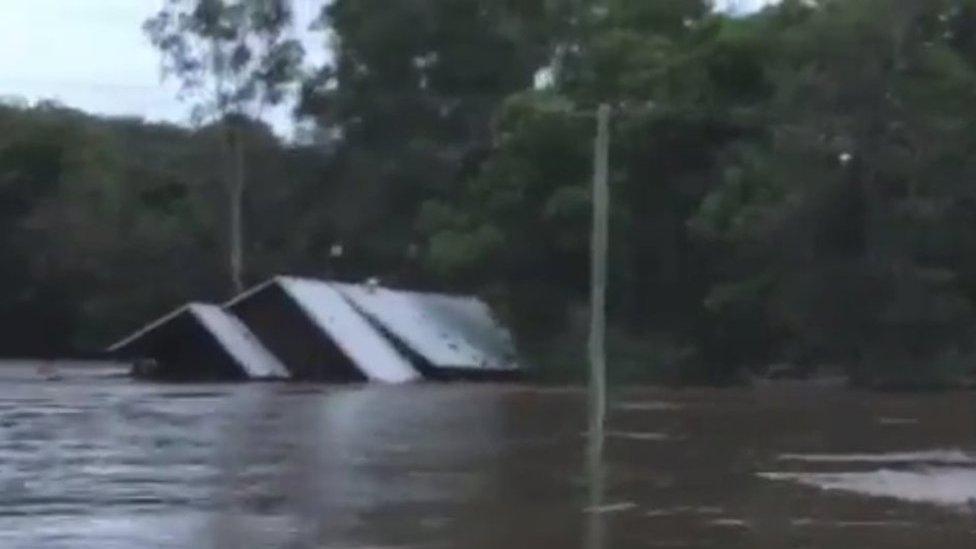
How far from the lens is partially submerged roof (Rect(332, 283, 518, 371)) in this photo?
4941 centimetres

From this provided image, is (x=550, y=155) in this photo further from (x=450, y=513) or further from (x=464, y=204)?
(x=450, y=513)

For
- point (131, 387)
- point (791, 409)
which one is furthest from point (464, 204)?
point (791, 409)

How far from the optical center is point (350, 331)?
47375 mm

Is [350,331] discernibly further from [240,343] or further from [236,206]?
[236,206]

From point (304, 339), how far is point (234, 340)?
1855mm

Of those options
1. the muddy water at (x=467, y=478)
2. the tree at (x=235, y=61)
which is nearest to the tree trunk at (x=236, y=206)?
the tree at (x=235, y=61)

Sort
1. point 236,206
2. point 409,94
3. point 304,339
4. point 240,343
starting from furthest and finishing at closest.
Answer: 1. point 236,206
2. point 409,94
3. point 304,339
4. point 240,343

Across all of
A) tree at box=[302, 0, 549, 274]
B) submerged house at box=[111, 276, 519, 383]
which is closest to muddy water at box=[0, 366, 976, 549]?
submerged house at box=[111, 276, 519, 383]

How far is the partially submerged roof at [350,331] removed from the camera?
154ft

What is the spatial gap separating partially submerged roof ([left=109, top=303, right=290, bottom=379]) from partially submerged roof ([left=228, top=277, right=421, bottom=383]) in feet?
3.69

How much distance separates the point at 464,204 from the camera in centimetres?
5938

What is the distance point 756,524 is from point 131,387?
26750 mm

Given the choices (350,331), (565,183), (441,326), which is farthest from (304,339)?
(565,183)

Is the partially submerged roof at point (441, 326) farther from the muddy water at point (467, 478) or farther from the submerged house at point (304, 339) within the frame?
the muddy water at point (467, 478)
